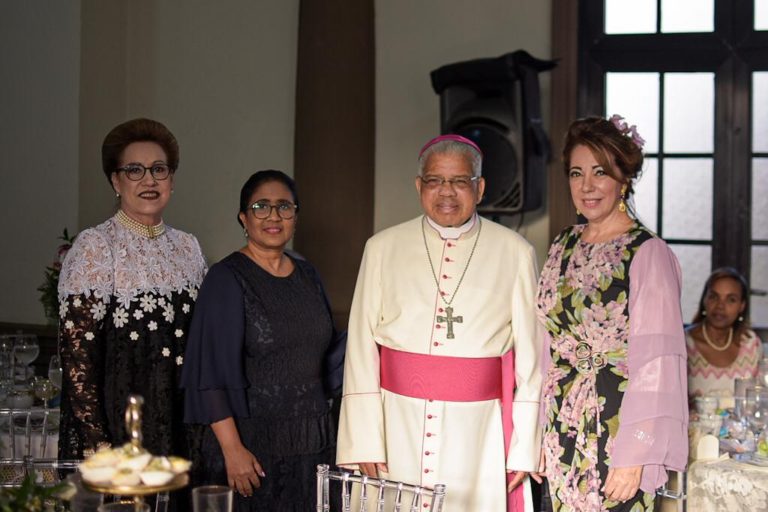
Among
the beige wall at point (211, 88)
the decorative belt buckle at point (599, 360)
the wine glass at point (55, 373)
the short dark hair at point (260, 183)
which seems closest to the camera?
the decorative belt buckle at point (599, 360)

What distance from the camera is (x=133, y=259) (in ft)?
9.27

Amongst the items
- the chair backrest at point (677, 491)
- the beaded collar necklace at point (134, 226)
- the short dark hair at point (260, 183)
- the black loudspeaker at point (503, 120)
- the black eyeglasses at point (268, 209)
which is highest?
the black loudspeaker at point (503, 120)

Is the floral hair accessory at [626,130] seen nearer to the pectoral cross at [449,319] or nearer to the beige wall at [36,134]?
the pectoral cross at [449,319]

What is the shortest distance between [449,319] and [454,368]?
0.45ft

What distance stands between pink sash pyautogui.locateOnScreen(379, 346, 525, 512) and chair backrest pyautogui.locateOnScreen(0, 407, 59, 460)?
3.64 feet

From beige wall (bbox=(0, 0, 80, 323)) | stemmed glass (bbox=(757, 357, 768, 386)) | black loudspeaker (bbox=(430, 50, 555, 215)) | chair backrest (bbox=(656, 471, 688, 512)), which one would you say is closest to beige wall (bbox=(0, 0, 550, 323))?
beige wall (bbox=(0, 0, 80, 323))

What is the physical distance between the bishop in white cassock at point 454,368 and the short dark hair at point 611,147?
1.14 ft

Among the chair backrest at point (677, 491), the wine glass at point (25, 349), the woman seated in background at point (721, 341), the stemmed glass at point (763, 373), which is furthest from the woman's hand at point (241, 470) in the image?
the woman seated in background at point (721, 341)

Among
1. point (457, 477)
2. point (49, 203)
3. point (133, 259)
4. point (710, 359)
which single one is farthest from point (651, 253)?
point (49, 203)

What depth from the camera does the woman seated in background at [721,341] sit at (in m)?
4.61

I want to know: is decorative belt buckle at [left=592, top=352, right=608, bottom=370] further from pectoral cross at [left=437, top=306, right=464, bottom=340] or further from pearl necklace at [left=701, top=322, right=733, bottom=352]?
pearl necklace at [left=701, top=322, right=733, bottom=352]

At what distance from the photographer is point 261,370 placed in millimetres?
2910

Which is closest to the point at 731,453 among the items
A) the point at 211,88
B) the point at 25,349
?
the point at 25,349

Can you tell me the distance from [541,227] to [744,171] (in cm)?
117
